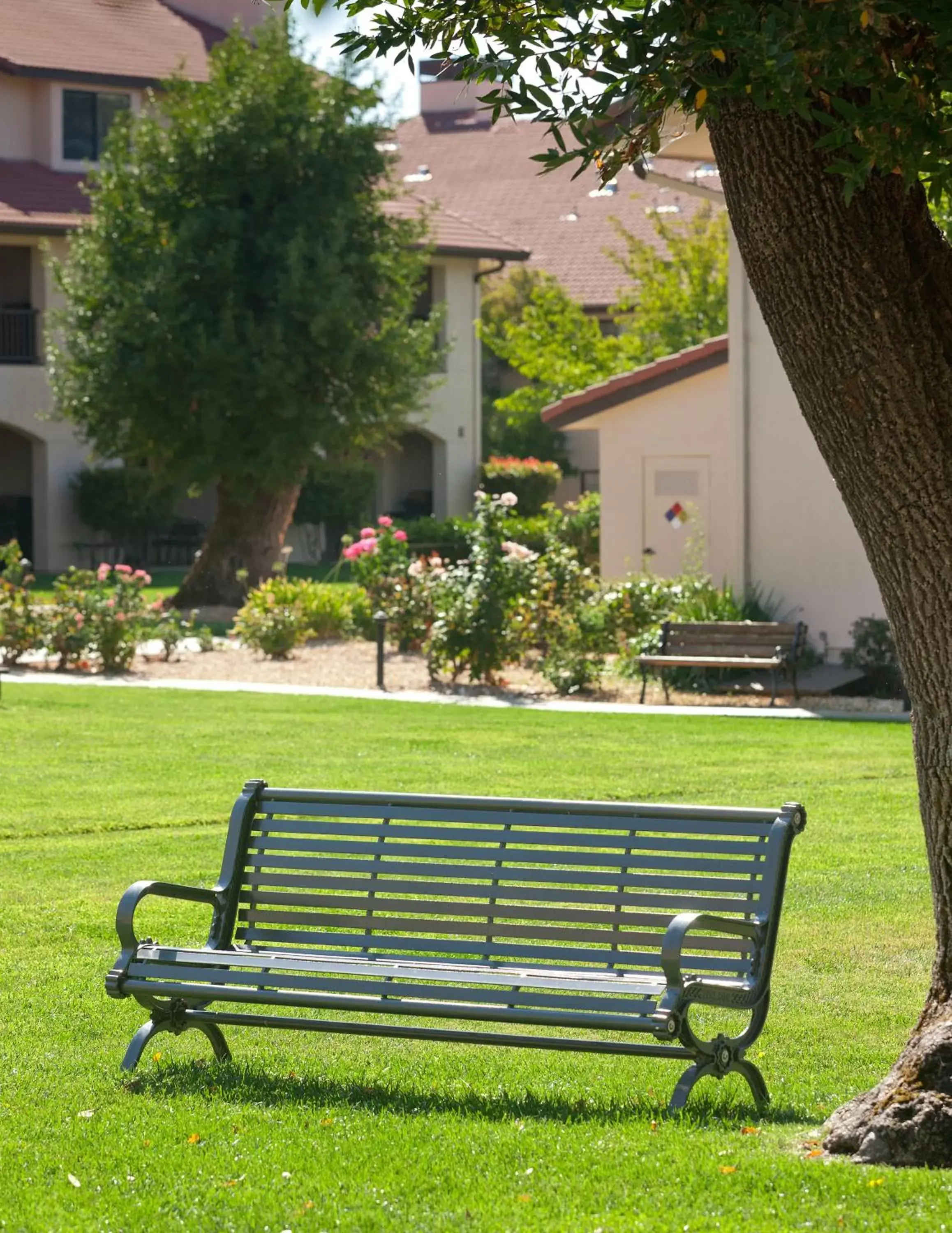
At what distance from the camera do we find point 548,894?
6008 mm

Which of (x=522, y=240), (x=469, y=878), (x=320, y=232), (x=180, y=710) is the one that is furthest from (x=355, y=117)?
(x=469, y=878)

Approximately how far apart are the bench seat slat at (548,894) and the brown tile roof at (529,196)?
120 feet

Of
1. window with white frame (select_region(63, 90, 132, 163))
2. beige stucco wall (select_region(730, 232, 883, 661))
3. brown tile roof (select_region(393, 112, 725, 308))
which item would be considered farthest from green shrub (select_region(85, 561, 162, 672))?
brown tile roof (select_region(393, 112, 725, 308))

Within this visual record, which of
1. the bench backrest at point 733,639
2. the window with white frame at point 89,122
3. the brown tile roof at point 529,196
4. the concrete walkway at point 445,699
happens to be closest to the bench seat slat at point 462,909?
the concrete walkway at point 445,699

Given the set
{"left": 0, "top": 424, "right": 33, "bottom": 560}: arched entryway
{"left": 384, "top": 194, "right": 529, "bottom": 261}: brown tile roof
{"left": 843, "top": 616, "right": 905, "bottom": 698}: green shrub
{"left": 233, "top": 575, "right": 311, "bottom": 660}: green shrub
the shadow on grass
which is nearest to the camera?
the shadow on grass

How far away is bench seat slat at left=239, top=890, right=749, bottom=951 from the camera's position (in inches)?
233

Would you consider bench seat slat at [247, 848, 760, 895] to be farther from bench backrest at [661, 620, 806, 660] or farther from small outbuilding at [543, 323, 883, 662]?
small outbuilding at [543, 323, 883, 662]

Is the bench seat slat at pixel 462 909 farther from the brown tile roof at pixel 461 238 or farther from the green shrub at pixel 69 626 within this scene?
the brown tile roof at pixel 461 238

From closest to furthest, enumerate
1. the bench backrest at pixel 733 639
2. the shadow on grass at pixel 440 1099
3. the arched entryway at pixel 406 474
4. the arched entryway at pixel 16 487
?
the shadow on grass at pixel 440 1099 → the bench backrest at pixel 733 639 → the arched entryway at pixel 16 487 → the arched entryway at pixel 406 474

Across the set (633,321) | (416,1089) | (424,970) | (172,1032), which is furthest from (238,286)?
(416,1089)

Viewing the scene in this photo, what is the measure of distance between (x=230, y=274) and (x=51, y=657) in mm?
7552

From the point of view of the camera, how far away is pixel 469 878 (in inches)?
250

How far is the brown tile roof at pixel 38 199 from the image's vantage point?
32.7 m

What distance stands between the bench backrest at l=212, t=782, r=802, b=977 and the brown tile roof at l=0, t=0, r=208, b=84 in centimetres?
2900
